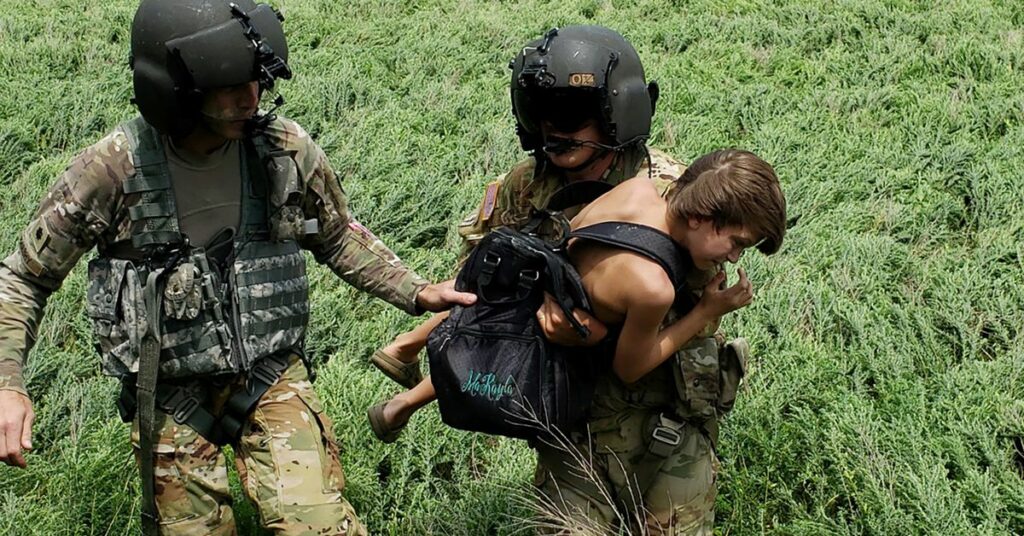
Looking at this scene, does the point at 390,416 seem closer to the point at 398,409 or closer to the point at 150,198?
the point at 398,409

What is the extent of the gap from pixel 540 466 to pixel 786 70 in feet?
21.5

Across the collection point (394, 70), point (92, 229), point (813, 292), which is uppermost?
point (92, 229)

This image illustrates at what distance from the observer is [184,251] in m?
3.25

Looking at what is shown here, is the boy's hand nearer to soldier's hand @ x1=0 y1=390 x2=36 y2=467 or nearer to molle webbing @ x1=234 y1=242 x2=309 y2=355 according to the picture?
molle webbing @ x1=234 y1=242 x2=309 y2=355

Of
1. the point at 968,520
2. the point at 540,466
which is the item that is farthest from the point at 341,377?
the point at 968,520

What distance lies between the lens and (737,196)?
9.24 ft

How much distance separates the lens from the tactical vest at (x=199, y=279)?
3186 millimetres

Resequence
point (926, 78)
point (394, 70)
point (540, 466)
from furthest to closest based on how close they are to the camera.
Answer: point (394, 70) → point (926, 78) → point (540, 466)

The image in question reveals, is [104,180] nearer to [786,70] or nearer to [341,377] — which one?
[341,377]

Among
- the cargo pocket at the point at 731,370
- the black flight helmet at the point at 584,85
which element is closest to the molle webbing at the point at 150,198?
the black flight helmet at the point at 584,85

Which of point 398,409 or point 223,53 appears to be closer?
point 223,53

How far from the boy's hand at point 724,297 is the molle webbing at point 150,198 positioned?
58.8 inches

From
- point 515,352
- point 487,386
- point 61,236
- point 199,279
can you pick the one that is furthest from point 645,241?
point 61,236

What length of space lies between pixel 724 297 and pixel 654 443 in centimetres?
53
